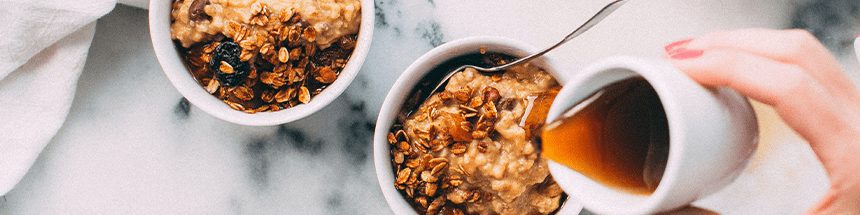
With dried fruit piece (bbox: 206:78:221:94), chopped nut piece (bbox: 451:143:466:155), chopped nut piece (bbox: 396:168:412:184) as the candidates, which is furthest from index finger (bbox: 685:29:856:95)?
dried fruit piece (bbox: 206:78:221:94)

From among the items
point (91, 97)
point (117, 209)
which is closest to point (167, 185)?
Result: point (117, 209)

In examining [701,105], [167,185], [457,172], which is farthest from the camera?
[167,185]

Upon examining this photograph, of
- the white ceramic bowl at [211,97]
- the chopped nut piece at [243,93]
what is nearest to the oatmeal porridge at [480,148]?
the white ceramic bowl at [211,97]

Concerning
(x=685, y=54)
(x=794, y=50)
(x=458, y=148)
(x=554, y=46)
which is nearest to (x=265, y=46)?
(x=458, y=148)

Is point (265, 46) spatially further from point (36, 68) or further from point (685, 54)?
point (685, 54)

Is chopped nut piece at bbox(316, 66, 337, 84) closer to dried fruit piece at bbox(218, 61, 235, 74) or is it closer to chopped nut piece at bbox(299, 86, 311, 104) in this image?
chopped nut piece at bbox(299, 86, 311, 104)

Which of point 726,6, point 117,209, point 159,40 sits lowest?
point 117,209

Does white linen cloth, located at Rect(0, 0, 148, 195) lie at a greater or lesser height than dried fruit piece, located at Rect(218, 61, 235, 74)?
lesser

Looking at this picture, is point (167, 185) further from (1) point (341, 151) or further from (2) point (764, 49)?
(2) point (764, 49)
